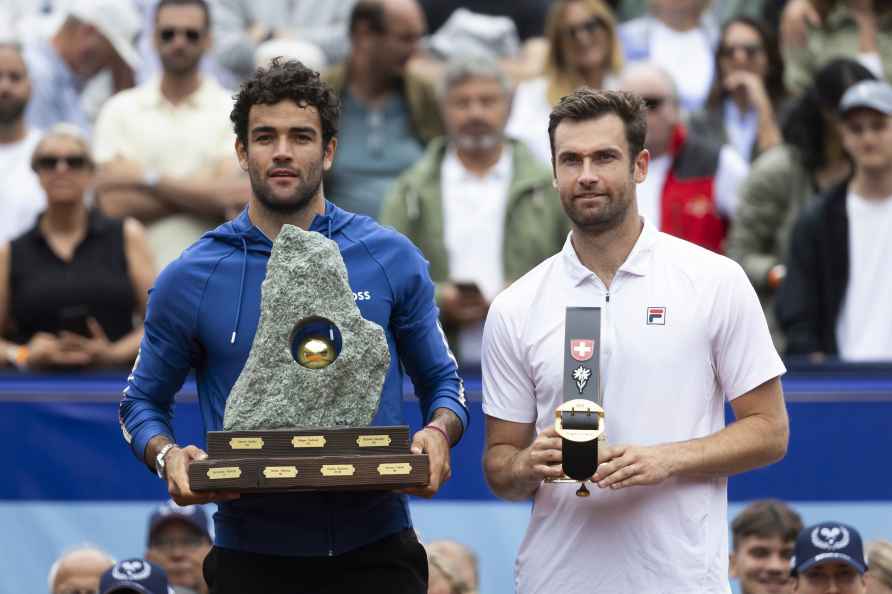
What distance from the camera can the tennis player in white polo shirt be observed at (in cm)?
484

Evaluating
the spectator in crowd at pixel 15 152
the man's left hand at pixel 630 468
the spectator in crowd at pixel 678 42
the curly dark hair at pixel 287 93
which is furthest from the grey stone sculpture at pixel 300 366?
the spectator in crowd at pixel 678 42

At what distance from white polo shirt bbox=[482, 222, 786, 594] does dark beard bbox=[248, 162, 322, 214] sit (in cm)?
77

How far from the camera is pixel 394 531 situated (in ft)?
15.8

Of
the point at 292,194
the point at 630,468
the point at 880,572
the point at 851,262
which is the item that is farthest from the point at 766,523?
the point at 292,194

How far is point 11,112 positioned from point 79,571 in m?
3.12

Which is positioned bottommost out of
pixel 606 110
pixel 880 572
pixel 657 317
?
pixel 880 572

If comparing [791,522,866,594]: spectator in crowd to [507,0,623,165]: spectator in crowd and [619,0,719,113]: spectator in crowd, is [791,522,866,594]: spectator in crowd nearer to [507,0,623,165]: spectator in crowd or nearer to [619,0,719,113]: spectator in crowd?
[507,0,623,165]: spectator in crowd

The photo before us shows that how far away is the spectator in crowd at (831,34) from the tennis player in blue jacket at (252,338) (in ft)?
16.2

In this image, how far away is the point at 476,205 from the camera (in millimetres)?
8094

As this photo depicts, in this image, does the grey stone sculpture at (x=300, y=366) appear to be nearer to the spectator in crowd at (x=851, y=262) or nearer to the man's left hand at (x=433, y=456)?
the man's left hand at (x=433, y=456)

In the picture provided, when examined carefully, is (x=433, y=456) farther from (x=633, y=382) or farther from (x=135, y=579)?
(x=135, y=579)

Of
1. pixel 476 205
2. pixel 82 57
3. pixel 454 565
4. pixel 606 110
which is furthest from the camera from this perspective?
pixel 82 57

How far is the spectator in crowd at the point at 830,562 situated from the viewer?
6.16 meters

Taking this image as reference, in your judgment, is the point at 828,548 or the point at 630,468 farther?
the point at 828,548
